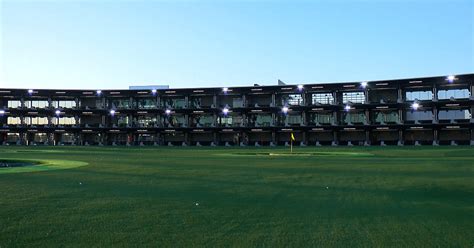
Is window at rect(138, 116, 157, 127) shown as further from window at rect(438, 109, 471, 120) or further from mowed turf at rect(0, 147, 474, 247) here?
mowed turf at rect(0, 147, 474, 247)

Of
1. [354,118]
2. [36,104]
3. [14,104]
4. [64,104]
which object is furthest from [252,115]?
[14,104]

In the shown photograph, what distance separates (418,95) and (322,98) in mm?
19068

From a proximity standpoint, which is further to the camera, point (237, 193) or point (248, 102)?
point (248, 102)

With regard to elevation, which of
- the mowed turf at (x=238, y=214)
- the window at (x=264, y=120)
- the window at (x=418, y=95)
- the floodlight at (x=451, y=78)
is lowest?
the mowed turf at (x=238, y=214)

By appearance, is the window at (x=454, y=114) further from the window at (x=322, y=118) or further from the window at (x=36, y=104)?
the window at (x=36, y=104)

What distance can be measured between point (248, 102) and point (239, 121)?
15.8ft

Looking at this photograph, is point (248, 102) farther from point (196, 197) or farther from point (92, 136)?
point (196, 197)

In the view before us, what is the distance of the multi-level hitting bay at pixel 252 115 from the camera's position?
81.9 m

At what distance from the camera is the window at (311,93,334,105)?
298ft

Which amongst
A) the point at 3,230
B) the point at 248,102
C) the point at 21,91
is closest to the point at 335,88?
the point at 248,102

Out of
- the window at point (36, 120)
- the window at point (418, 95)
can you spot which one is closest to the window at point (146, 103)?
the window at point (36, 120)

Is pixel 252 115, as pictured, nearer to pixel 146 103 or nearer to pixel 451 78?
pixel 146 103

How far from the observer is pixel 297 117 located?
93438 millimetres

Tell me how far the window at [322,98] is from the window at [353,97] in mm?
2689
